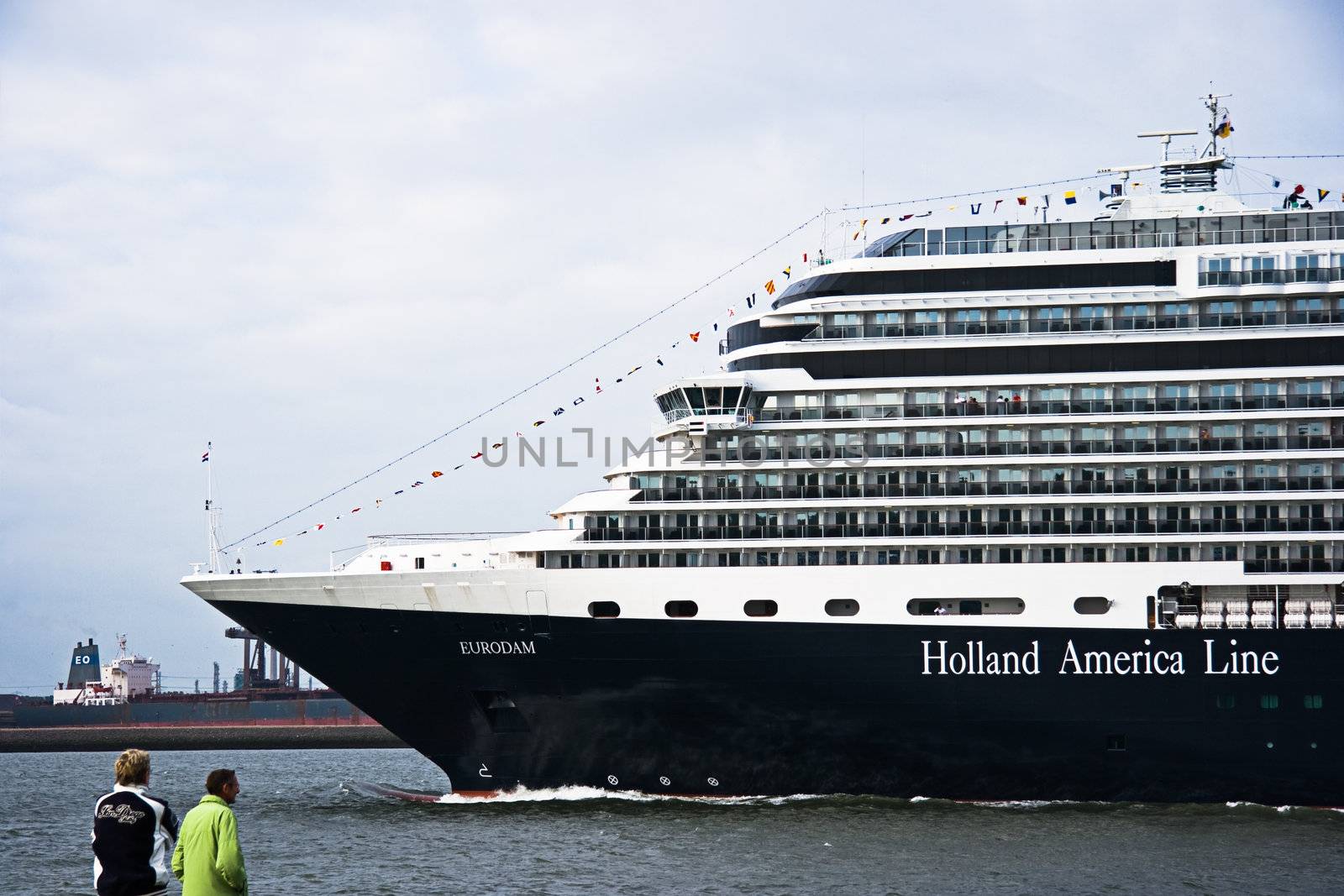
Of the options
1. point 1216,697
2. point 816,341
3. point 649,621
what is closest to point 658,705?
point 649,621

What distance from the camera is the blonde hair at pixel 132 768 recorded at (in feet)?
36.7

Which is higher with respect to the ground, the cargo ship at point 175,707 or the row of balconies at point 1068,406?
the row of balconies at point 1068,406

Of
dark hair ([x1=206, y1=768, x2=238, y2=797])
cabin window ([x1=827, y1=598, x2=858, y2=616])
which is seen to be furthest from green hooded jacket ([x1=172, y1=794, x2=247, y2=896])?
cabin window ([x1=827, y1=598, x2=858, y2=616])

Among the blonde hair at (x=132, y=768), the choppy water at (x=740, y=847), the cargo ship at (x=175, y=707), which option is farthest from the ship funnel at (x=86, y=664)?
the blonde hair at (x=132, y=768)

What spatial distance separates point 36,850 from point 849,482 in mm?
20214

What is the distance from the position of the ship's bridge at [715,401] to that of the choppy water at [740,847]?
9041mm

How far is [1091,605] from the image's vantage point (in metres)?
34.3

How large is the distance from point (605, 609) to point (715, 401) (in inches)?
228

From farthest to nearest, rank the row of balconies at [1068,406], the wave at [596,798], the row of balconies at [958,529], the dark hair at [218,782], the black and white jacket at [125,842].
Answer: the row of balconies at [1068,406]
the row of balconies at [958,529]
the wave at [596,798]
the dark hair at [218,782]
the black and white jacket at [125,842]

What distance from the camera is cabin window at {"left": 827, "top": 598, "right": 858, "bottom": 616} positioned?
34344mm

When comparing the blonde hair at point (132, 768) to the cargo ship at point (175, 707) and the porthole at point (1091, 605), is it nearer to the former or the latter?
the porthole at point (1091, 605)

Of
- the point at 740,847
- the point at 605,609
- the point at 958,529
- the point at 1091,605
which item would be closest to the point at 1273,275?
the point at 1091,605

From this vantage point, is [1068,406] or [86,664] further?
[86,664]

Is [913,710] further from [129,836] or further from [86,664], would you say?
[86,664]
